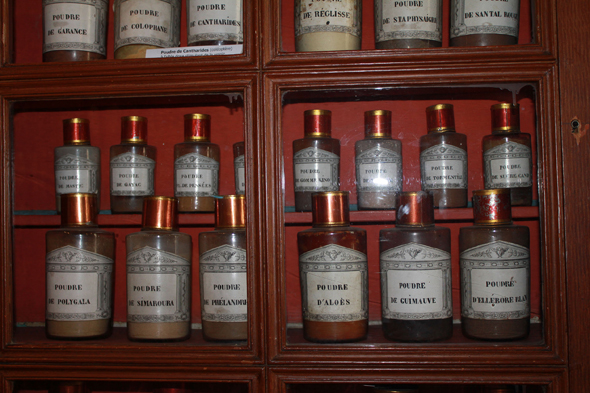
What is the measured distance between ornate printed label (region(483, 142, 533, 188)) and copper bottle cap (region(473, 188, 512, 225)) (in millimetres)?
43

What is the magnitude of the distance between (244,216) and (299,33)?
316mm

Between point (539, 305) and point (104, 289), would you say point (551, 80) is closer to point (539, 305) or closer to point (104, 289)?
point (539, 305)

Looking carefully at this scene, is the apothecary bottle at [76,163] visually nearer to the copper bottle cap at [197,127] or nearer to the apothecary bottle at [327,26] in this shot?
the copper bottle cap at [197,127]

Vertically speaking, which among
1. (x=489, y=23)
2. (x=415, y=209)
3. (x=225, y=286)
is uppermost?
(x=489, y=23)

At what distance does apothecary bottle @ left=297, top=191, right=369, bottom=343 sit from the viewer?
73 cm

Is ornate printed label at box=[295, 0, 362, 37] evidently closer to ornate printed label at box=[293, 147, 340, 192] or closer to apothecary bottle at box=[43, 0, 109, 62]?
ornate printed label at box=[293, 147, 340, 192]

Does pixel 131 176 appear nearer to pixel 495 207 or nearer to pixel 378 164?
pixel 378 164

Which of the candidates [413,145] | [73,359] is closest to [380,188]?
[413,145]

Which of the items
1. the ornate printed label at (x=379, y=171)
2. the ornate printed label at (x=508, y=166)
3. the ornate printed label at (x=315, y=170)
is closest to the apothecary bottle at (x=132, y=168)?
the ornate printed label at (x=315, y=170)

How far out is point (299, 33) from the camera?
2.60ft

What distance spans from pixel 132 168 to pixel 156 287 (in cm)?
22

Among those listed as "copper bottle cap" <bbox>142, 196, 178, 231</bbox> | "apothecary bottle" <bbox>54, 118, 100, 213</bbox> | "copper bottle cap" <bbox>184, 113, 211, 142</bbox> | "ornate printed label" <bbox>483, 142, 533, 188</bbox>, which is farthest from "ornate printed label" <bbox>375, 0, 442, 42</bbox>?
"apothecary bottle" <bbox>54, 118, 100, 213</bbox>

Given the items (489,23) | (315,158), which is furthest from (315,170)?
(489,23)

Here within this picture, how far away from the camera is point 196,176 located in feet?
2.71
